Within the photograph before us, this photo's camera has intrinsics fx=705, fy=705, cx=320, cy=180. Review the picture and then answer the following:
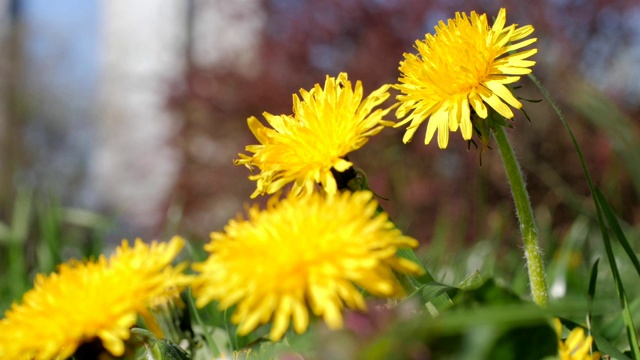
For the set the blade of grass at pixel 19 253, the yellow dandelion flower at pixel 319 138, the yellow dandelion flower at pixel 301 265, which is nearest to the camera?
the yellow dandelion flower at pixel 301 265

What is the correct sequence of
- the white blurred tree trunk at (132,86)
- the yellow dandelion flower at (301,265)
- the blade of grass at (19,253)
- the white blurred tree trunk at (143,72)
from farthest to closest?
1. the white blurred tree trunk at (132,86)
2. the white blurred tree trunk at (143,72)
3. the blade of grass at (19,253)
4. the yellow dandelion flower at (301,265)

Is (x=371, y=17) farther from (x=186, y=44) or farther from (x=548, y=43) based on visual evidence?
(x=186, y=44)

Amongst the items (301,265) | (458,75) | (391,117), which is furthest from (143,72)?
(301,265)

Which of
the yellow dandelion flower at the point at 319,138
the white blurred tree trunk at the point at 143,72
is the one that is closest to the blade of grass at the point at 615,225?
the yellow dandelion flower at the point at 319,138

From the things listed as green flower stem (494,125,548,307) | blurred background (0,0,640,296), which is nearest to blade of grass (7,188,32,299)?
blurred background (0,0,640,296)

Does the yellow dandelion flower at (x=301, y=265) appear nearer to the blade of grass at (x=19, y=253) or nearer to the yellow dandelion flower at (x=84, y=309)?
the yellow dandelion flower at (x=84, y=309)

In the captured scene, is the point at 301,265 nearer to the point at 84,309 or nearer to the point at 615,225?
the point at 84,309

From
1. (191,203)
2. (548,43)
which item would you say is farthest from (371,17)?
(191,203)
